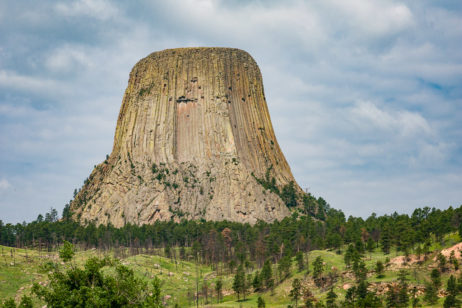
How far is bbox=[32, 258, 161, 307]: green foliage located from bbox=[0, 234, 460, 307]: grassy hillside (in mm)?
56026

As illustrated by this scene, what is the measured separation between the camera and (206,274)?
127312 mm

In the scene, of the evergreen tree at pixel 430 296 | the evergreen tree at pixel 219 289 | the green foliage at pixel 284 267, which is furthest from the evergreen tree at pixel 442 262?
the evergreen tree at pixel 219 289

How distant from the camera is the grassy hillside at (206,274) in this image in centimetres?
9875

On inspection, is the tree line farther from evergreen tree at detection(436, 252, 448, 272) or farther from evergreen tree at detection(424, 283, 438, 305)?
evergreen tree at detection(424, 283, 438, 305)

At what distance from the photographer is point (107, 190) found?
7318 inches

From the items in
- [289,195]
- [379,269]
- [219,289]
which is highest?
[289,195]

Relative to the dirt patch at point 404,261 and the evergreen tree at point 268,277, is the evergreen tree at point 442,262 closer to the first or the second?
the dirt patch at point 404,261

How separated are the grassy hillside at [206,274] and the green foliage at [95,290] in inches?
2206

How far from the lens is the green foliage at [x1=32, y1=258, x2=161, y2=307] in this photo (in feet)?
136

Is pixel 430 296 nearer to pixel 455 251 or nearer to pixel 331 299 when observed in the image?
pixel 331 299

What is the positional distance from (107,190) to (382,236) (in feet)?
336

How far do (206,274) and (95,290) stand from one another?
8784cm

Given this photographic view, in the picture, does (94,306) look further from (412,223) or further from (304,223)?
(304,223)

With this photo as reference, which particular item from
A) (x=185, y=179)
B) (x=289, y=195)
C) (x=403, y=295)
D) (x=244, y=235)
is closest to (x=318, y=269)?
(x=403, y=295)
